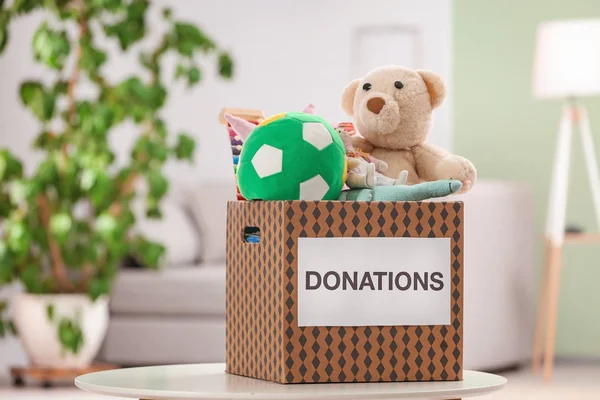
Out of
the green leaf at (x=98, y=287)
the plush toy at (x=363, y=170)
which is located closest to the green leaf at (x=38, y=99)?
the green leaf at (x=98, y=287)

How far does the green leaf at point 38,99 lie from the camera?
355 cm

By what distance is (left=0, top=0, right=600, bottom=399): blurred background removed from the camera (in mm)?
3953

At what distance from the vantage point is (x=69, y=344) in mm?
3564

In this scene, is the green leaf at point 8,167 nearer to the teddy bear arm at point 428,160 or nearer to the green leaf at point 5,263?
the green leaf at point 5,263

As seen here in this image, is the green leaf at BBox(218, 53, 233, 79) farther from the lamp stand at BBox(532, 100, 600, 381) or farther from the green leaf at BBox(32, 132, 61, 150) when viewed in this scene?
the lamp stand at BBox(532, 100, 600, 381)

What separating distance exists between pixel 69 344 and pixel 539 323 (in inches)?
70.8

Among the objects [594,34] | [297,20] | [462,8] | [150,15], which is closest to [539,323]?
[594,34]

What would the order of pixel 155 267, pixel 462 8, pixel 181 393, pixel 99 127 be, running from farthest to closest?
pixel 462 8, pixel 155 267, pixel 99 127, pixel 181 393

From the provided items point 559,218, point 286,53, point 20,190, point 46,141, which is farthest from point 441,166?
point 286,53

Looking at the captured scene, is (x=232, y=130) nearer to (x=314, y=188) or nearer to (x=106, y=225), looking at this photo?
(x=314, y=188)

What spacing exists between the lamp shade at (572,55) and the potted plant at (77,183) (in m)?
1.17

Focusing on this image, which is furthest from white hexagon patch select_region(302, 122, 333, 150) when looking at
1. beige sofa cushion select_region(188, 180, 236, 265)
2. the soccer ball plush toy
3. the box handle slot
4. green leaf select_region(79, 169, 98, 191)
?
beige sofa cushion select_region(188, 180, 236, 265)

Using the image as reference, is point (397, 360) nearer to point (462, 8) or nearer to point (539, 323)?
point (539, 323)

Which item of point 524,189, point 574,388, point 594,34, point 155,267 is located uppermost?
point 594,34
